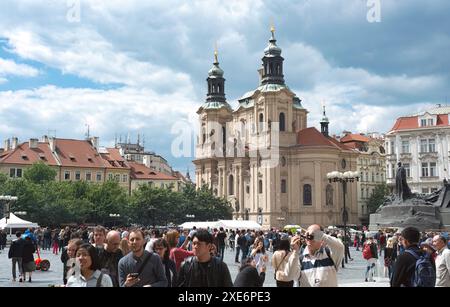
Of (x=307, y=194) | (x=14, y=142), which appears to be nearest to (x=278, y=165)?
(x=307, y=194)

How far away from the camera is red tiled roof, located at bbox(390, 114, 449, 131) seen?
2894 inches

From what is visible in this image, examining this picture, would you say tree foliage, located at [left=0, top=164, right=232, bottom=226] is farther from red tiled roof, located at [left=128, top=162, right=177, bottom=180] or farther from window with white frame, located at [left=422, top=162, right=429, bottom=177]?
window with white frame, located at [left=422, top=162, right=429, bottom=177]

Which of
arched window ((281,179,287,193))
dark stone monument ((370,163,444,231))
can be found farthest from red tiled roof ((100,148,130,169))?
dark stone monument ((370,163,444,231))

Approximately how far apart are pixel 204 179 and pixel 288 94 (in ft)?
70.2

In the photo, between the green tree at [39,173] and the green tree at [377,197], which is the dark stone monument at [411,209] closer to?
the green tree at [39,173]

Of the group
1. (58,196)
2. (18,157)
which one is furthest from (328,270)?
(18,157)

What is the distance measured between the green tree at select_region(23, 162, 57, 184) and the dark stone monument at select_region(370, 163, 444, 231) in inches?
2140

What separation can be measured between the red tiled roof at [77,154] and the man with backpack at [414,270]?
85.4 meters

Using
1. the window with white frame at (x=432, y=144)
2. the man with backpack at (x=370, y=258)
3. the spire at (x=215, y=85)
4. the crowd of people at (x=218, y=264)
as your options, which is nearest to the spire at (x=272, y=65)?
the spire at (x=215, y=85)

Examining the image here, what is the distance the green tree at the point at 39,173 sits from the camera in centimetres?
7788

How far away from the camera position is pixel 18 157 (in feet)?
280

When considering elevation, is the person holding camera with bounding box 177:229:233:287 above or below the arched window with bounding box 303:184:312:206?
below

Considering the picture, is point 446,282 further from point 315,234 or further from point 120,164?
point 120,164

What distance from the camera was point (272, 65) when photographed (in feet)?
285
